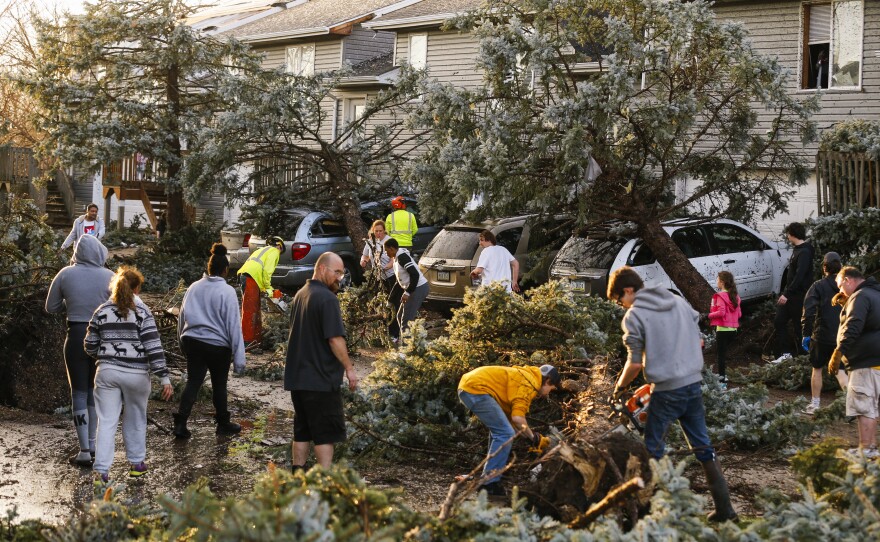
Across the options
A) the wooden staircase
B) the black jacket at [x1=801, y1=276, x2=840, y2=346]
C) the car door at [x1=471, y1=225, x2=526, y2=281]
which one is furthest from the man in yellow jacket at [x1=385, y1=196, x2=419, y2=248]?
the wooden staircase

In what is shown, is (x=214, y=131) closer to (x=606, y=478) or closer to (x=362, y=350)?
(x=362, y=350)

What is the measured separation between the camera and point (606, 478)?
20.5ft

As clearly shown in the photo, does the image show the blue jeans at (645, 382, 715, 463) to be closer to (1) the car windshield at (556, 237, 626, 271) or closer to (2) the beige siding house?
(1) the car windshield at (556, 237, 626, 271)

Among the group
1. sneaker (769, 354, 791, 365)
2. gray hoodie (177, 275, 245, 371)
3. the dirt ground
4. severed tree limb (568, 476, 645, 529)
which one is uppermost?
gray hoodie (177, 275, 245, 371)

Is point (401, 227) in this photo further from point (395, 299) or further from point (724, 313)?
point (724, 313)

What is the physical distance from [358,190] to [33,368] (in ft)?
36.4

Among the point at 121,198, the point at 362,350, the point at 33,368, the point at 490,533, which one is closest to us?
the point at 490,533

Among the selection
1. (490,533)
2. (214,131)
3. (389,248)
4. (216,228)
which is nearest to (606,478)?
(490,533)

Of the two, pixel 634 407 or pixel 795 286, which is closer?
pixel 634 407

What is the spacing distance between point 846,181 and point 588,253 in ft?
14.3

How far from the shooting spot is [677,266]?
47.1 feet

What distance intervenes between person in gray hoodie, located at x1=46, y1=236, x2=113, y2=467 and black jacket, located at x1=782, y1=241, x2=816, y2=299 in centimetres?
804

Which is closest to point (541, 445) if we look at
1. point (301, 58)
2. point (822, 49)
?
point (822, 49)

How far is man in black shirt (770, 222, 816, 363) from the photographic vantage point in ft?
41.3
